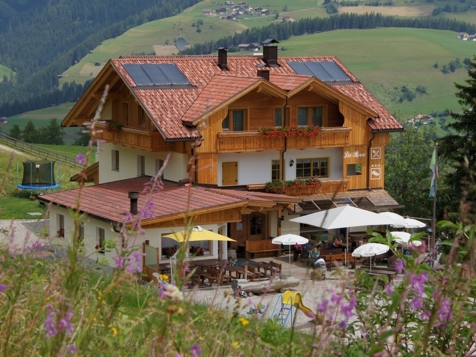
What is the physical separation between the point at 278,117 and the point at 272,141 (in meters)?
1.19

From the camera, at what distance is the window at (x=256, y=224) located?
3356cm

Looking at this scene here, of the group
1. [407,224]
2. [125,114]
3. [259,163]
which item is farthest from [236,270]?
[125,114]

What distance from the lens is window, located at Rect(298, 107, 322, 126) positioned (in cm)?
3622

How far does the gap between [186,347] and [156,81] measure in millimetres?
31853

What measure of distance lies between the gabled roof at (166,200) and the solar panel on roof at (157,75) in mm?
3193

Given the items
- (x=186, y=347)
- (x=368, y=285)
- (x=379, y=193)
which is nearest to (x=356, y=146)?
(x=379, y=193)

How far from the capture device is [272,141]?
114 ft

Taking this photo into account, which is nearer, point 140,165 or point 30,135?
point 140,165

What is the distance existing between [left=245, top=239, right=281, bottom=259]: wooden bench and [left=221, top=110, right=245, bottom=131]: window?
4259mm

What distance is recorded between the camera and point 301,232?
34438 millimetres

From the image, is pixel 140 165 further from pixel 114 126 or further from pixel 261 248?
pixel 261 248

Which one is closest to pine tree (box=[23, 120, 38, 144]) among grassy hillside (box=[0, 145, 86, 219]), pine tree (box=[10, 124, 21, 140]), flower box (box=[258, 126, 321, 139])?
pine tree (box=[10, 124, 21, 140])

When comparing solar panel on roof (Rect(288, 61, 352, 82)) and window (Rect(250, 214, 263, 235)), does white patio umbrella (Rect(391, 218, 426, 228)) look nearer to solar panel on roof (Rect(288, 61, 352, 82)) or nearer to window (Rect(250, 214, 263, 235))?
window (Rect(250, 214, 263, 235))

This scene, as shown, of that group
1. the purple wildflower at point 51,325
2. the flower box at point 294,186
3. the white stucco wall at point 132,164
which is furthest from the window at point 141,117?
the purple wildflower at point 51,325
